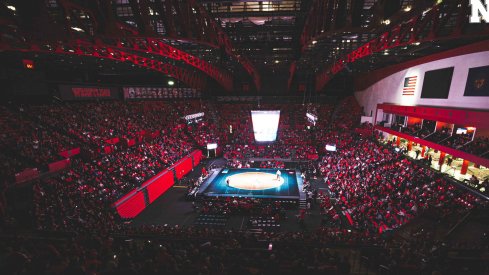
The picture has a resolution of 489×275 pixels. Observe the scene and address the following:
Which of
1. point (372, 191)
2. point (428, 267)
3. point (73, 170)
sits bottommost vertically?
point (372, 191)

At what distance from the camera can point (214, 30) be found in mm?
17078

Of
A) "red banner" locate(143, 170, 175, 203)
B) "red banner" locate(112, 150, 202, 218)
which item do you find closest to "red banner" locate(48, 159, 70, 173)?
"red banner" locate(112, 150, 202, 218)

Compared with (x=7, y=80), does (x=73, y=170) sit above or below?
below

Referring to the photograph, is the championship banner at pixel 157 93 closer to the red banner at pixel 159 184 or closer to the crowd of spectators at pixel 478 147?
the red banner at pixel 159 184

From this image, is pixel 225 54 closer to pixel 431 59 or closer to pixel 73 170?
pixel 73 170

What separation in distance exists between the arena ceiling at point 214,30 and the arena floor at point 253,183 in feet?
40.5

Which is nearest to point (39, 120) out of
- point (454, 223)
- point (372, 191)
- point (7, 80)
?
point (7, 80)

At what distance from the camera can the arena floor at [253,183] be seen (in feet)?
75.9

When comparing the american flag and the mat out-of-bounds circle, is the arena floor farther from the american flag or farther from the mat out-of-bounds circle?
the american flag

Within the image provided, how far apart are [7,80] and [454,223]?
1389 inches

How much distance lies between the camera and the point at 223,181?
2650 centimetres

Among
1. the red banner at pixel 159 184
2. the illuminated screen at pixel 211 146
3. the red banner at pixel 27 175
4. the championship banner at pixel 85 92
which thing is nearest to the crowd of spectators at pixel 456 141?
the red banner at pixel 159 184

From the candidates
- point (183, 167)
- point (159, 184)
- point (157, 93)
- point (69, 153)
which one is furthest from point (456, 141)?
point (157, 93)

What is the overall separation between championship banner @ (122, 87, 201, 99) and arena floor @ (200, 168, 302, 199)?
58.5ft
